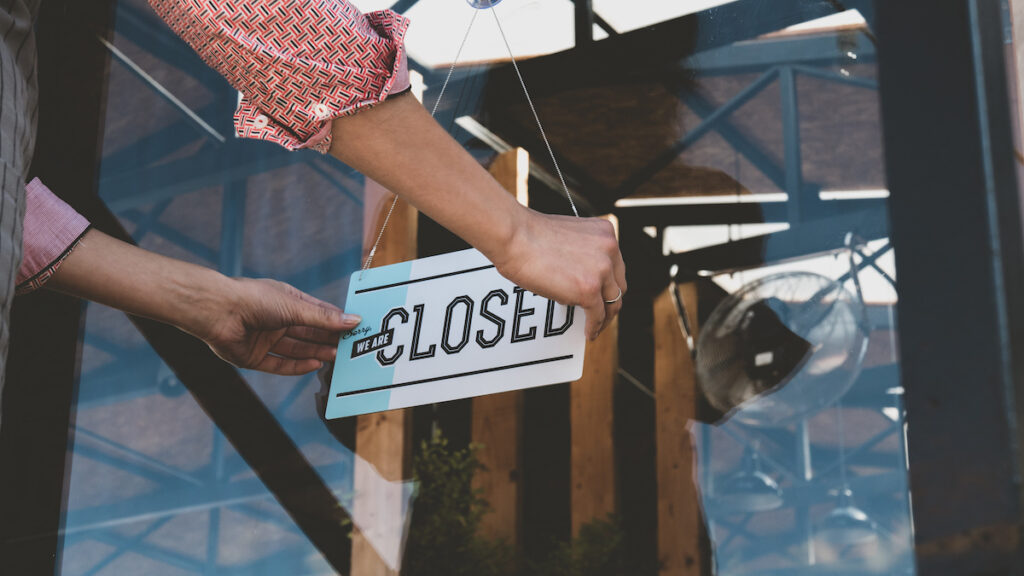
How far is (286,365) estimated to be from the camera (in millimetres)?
1602

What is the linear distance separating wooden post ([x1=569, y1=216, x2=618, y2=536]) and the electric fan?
0.39 meters

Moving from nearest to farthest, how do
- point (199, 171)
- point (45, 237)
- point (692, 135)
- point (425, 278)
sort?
point (45, 237) < point (425, 278) < point (199, 171) < point (692, 135)

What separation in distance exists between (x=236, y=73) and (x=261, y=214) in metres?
2.22

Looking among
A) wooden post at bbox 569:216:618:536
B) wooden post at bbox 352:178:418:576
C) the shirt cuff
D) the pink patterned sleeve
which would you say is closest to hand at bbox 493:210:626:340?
the shirt cuff

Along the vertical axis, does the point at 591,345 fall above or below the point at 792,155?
below

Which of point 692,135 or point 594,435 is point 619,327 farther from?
point 692,135

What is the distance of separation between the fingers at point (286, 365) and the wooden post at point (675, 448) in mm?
2529

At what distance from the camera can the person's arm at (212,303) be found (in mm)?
1349

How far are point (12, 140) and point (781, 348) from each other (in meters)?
3.29

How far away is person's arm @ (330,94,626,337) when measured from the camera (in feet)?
2.82

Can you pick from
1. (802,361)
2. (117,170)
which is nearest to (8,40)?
(117,170)

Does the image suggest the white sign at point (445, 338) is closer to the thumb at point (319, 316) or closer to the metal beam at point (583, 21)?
the thumb at point (319, 316)

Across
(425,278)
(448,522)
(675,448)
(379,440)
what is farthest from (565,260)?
(675,448)

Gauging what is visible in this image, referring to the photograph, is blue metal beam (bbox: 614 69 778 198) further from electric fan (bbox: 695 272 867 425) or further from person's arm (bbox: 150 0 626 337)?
person's arm (bbox: 150 0 626 337)
